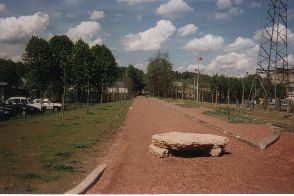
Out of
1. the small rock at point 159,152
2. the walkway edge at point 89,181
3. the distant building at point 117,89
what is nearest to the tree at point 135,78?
the distant building at point 117,89

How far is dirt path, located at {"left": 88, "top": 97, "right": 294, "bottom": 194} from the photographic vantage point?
8.55m

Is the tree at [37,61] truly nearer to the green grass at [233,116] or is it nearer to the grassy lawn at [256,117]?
the grassy lawn at [256,117]

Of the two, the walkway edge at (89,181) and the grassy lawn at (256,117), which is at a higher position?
the grassy lawn at (256,117)

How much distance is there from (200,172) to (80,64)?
189ft

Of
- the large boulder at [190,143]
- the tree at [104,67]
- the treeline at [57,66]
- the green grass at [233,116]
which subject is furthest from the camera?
the tree at [104,67]

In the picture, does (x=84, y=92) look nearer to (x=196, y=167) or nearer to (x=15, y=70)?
(x=15, y=70)

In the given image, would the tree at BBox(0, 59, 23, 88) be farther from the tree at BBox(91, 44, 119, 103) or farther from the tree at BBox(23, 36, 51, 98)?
the tree at BBox(91, 44, 119, 103)

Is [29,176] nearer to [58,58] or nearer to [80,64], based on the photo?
[80,64]

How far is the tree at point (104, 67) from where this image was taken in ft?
241

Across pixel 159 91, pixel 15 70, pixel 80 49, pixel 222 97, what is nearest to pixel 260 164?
pixel 80 49

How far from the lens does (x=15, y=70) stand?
87000 mm

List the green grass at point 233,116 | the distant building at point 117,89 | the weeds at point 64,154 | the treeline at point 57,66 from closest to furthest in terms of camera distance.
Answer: the weeds at point 64,154 < the green grass at point 233,116 < the treeline at point 57,66 < the distant building at point 117,89

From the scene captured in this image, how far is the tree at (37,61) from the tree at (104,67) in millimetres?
11256

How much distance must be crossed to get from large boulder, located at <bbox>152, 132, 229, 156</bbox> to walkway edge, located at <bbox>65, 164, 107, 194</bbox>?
8.49 feet
